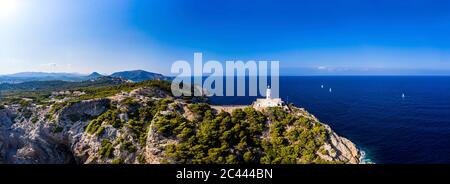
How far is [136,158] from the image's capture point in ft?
93.5

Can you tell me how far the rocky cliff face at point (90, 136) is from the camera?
28.8 meters

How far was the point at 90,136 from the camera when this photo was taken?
30859 millimetres

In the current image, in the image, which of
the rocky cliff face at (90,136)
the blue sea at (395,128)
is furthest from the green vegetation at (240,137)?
the blue sea at (395,128)

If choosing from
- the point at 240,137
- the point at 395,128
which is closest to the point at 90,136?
the point at 240,137

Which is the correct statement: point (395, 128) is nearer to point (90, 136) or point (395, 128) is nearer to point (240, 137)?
point (240, 137)

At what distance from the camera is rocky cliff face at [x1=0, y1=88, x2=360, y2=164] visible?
28.8 metres

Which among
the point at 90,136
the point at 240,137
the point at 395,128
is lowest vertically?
the point at 395,128

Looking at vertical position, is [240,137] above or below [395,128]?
above

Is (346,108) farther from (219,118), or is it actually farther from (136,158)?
(136,158)

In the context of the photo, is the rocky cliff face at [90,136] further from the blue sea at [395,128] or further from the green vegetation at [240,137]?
the blue sea at [395,128]

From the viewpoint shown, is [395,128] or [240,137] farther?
[395,128]

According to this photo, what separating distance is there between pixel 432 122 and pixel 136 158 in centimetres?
5759

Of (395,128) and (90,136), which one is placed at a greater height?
(90,136)
